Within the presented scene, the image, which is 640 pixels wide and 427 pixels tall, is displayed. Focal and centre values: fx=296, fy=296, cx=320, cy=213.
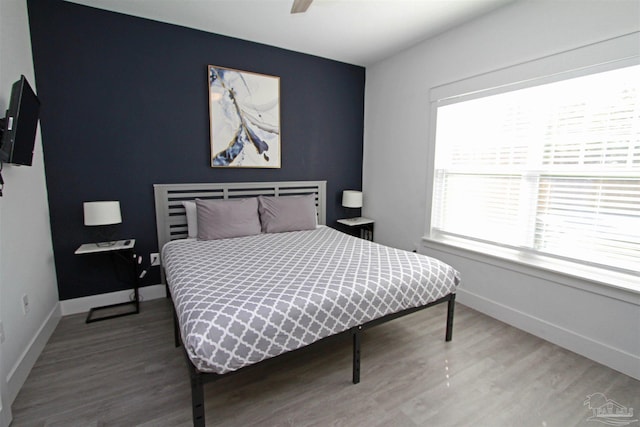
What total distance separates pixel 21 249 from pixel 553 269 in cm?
386

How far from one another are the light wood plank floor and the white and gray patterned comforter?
0.85 feet

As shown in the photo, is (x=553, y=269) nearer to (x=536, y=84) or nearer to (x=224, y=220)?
(x=536, y=84)

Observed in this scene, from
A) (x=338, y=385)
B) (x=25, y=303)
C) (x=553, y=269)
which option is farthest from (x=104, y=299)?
(x=553, y=269)

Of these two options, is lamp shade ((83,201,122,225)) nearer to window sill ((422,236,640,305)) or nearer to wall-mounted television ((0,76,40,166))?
wall-mounted television ((0,76,40,166))

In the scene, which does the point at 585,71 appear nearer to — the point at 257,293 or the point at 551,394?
the point at 551,394

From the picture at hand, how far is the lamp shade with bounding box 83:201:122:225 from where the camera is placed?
8.21 ft

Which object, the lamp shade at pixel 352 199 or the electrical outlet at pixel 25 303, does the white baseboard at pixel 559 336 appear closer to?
the lamp shade at pixel 352 199

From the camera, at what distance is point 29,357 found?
1.97m

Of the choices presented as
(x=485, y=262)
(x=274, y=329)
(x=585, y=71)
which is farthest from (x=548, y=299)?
(x=274, y=329)

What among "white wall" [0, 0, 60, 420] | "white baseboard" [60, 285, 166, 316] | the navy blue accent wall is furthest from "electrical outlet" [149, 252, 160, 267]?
"white wall" [0, 0, 60, 420]

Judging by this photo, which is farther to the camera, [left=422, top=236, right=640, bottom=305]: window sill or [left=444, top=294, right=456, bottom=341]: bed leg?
[left=444, top=294, right=456, bottom=341]: bed leg

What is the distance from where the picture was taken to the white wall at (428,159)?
2.01 m

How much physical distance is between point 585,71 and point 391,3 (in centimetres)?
153

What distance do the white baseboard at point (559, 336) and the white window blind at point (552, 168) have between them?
559mm
